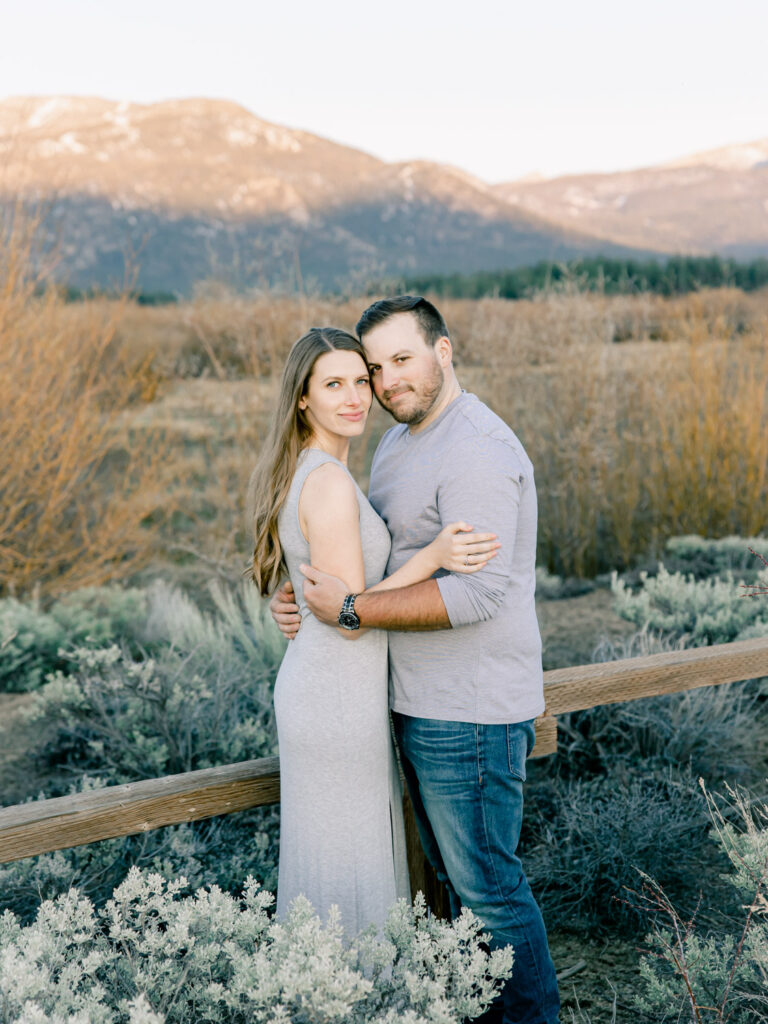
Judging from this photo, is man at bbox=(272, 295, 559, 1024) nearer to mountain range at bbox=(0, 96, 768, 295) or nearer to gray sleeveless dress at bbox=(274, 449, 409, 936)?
gray sleeveless dress at bbox=(274, 449, 409, 936)

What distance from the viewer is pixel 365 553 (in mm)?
2301

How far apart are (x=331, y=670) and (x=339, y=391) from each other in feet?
2.38

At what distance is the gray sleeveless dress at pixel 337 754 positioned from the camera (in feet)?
7.35

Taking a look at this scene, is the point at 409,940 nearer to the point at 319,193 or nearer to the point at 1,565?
the point at 1,565

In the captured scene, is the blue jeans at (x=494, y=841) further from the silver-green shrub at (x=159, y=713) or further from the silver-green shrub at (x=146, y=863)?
the silver-green shrub at (x=159, y=713)

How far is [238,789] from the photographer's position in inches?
95.0

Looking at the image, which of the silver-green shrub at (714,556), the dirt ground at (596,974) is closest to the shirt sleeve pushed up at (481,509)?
the dirt ground at (596,974)

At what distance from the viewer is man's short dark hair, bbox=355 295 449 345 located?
92.3 inches

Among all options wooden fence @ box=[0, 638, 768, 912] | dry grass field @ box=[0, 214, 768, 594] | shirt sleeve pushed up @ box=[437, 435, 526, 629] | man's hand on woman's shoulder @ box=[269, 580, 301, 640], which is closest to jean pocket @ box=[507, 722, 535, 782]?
shirt sleeve pushed up @ box=[437, 435, 526, 629]

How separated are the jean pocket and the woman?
0.31m

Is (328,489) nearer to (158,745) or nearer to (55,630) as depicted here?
(158,745)

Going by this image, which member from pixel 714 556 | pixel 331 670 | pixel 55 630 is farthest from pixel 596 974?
pixel 714 556

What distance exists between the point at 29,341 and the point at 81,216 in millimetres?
63482

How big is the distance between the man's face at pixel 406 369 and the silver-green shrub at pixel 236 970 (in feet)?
3.90
